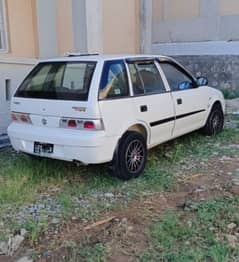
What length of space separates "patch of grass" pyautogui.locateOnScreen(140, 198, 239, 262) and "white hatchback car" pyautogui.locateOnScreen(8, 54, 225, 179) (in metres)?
1.21

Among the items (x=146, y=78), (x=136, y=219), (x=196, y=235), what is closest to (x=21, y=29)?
(x=146, y=78)

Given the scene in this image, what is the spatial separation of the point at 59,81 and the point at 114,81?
701 millimetres

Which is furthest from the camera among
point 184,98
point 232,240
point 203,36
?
point 203,36

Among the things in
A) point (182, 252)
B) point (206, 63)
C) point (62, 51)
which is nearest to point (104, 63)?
point (182, 252)

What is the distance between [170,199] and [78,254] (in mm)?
1516

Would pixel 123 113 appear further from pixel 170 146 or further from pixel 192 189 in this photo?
pixel 170 146

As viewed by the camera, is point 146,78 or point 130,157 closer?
point 130,157

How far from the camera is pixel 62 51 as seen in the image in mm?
9070

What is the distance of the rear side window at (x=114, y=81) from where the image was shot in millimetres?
4805

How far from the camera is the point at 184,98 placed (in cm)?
614

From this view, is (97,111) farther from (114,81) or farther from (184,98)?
(184,98)

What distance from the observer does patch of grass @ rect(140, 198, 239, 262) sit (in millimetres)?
3410

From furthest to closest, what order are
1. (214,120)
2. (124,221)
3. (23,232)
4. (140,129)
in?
(214,120), (140,129), (124,221), (23,232)

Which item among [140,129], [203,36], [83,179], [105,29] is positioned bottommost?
[83,179]
